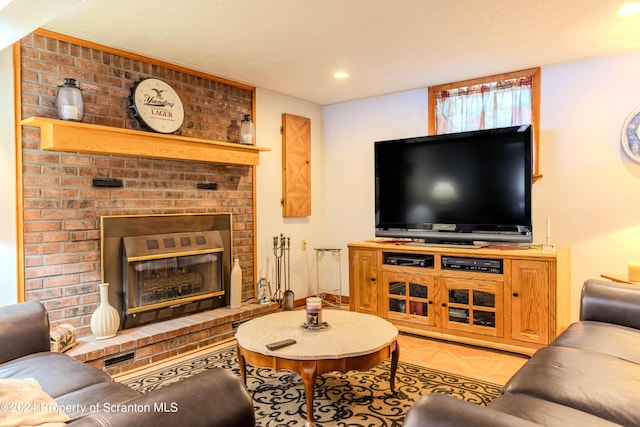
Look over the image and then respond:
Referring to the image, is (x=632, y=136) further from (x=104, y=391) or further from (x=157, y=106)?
(x=104, y=391)

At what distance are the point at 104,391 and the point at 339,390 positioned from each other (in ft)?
4.69

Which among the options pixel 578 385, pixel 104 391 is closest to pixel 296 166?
pixel 104 391

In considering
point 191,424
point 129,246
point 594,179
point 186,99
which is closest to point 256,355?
point 191,424

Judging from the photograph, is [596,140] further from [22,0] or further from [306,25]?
[22,0]

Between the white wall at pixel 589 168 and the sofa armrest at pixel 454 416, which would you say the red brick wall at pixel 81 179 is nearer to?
the sofa armrest at pixel 454 416

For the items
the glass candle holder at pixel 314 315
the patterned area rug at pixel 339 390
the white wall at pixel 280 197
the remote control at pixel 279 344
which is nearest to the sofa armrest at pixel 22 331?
the patterned area rug at pixel 339 390

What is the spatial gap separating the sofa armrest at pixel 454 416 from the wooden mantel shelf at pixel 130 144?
8.98ft

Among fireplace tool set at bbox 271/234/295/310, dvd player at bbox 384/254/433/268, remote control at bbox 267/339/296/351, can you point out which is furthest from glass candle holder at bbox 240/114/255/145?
remote control at bbox 267/339/296/351

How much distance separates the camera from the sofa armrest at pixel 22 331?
195 cm

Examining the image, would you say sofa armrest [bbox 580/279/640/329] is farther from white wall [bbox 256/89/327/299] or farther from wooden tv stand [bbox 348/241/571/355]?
white wall [bbox 256/89/327/299]

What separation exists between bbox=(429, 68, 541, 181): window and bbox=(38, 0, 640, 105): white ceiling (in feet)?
0.46

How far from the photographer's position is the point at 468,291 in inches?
138

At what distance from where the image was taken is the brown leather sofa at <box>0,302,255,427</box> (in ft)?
3.22

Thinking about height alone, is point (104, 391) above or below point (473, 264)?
below
